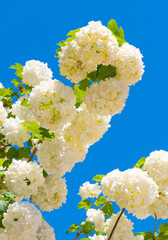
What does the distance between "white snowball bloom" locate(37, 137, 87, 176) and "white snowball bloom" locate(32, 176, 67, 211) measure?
0.36 feet

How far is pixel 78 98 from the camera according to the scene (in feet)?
12.3

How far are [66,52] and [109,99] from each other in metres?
0.62

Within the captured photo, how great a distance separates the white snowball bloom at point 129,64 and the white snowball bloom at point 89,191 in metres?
1.88

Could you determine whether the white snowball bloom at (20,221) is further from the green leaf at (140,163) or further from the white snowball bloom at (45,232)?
the green leaf at (140,163)

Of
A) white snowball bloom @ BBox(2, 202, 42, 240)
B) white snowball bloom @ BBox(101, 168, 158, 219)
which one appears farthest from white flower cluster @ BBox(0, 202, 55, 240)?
white snowball bloom @ BBox(101, 168, 158, 219)

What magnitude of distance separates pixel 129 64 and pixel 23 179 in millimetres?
1617

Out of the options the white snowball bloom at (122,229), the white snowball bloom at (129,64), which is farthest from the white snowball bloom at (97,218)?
the white snowball bloom at (129,64)

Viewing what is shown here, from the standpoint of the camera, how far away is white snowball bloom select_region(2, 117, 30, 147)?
425cm

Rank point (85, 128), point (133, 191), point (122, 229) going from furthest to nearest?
point (85, 128), point (122, 229), point (133, 191)

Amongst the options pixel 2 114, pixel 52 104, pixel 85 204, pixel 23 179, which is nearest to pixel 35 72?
pixel 2 114

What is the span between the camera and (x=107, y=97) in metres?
3.23

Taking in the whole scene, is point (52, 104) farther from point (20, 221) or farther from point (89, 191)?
point (89, 191)

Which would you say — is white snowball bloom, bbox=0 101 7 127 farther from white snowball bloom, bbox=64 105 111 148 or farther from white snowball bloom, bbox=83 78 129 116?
white snowball bloom, bbox=83 78 129 116

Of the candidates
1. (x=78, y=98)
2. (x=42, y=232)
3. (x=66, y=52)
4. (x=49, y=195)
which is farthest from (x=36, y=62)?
(x=42, y=232)
